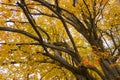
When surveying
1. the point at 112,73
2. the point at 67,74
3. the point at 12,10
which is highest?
the point at 12,10

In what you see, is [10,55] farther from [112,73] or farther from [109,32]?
[109,32]

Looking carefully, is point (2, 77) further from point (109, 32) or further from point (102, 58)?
point (109, 32)

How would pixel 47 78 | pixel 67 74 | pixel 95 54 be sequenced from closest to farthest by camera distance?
pixel 95 54 → pixel 47 78 → pixel 67 74

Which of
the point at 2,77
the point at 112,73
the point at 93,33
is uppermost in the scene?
the point at 93,33

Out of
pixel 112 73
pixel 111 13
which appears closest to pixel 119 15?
pixel 111 13

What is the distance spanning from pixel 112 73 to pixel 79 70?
4.78 feet

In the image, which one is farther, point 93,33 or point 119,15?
point 119,15

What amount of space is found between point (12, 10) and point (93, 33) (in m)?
4.10

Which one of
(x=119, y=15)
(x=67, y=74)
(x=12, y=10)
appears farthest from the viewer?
(x=67, y=74)

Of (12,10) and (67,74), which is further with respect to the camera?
(67,74)

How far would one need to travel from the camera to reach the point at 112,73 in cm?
1106

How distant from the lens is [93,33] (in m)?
11.5

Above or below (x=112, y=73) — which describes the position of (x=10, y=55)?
above

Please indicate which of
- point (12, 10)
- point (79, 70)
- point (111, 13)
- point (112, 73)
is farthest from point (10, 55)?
point (111, 13)
